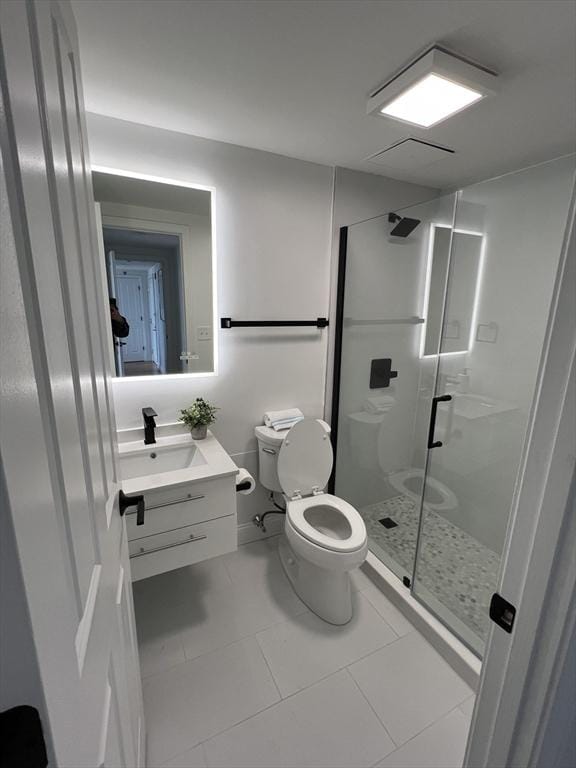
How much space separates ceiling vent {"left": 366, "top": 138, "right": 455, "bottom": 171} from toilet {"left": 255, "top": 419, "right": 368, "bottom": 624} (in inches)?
57.3

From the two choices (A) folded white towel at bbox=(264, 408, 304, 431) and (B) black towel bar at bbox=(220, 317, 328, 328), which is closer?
(B) black towel bar at bbox=(220, 317, 328, 328)

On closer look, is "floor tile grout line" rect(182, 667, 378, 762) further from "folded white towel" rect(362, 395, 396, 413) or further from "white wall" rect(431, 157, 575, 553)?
→ "folded white towel" rect(362, 395, 396, 413)

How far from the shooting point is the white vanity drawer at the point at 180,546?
144 cm

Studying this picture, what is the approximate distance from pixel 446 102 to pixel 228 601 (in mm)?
2419

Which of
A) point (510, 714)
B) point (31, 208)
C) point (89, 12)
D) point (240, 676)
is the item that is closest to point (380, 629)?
point (240, 676)

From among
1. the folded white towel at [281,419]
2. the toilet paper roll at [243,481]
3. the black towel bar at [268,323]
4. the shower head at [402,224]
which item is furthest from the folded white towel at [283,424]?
the shower head at [402,224]

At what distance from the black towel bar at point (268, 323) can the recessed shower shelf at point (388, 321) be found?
20cm

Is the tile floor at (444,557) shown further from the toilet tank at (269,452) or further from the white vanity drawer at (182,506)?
the white vanity drawer at (182,506)

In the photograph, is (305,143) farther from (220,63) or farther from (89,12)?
(89,12)

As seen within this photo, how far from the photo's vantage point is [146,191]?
1652 mm

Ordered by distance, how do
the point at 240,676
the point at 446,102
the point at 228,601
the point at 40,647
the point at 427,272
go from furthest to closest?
the point at 427,272 < the point at 228,601 < the point at 240,676 < the point at 446,102 < the point at 40,647

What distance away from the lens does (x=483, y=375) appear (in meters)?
2.08

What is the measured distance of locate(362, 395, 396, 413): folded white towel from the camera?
7.87 feet

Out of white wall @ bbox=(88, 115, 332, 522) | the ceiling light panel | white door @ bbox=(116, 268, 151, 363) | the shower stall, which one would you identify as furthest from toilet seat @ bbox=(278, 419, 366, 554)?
the ceiling light panel
